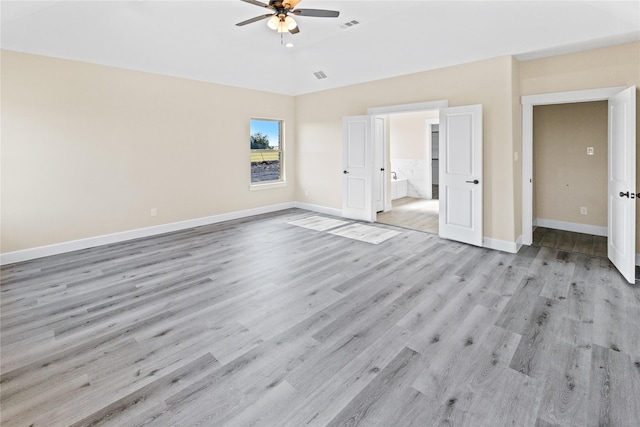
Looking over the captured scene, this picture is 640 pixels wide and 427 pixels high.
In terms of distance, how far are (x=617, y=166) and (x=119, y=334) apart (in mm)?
5458

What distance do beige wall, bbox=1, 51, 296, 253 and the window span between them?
294mm

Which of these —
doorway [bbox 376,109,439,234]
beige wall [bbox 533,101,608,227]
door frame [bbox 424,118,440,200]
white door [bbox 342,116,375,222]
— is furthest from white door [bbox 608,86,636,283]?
door frame [bbox 424,118,440,200]

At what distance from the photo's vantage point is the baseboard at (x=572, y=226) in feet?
17.8

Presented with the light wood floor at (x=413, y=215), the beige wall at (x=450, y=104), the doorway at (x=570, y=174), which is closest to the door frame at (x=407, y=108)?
the beige wall at (x=450, y=104)

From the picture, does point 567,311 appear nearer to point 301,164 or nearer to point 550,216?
point 550,216

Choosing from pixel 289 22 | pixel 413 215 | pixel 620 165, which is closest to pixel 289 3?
pixel 289 22

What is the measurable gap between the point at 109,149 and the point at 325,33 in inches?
154

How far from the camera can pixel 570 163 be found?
18.3 feet

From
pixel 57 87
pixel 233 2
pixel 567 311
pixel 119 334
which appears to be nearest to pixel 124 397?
pixel 119 334

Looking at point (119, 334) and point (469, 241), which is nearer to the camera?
point (119, 334)

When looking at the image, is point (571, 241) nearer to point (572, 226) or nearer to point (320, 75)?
point (572, 226)

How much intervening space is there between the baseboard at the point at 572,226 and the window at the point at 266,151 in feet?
18.1

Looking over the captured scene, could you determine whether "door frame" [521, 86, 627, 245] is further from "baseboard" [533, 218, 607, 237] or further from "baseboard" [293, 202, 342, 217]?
"baseboard" [293, 202, 342, 217]

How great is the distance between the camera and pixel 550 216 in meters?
5.93
